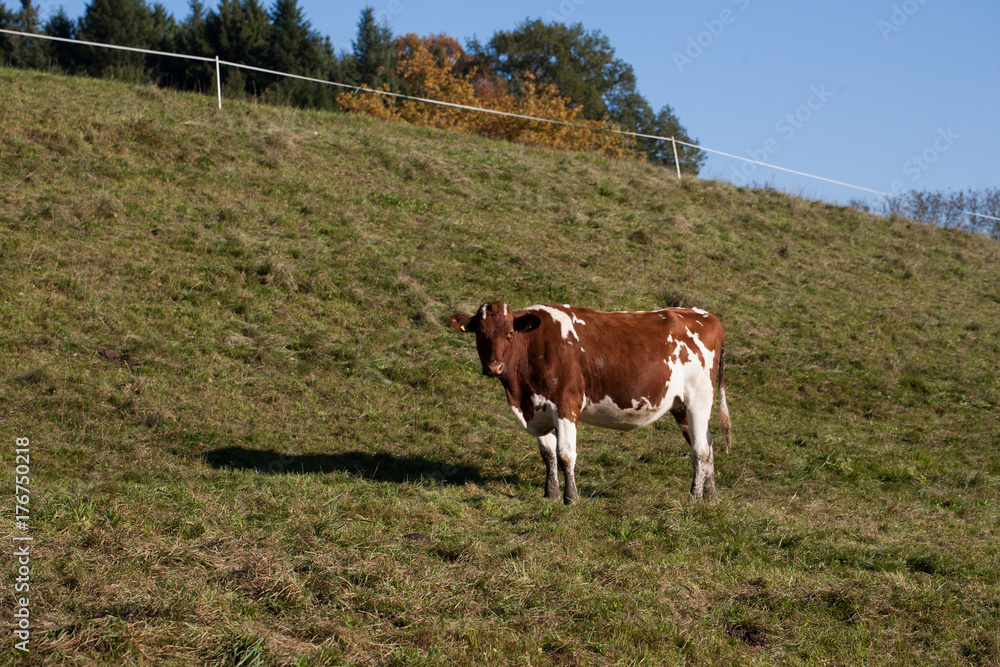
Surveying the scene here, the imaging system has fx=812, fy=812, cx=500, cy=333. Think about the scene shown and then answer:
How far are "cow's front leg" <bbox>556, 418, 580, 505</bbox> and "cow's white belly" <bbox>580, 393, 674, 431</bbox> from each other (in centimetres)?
49

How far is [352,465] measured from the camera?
974 cm

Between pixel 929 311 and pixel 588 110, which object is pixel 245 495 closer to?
pixel 929 311

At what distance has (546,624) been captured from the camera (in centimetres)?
548

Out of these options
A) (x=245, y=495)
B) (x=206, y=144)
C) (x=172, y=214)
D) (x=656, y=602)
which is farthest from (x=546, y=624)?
(x=206, y=144)

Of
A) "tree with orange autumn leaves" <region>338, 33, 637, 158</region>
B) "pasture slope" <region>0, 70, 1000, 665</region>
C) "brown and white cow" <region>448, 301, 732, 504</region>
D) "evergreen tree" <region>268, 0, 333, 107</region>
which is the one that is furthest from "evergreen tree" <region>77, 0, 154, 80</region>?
"brown and white cow" <region>448, 301, 732, 504</region>

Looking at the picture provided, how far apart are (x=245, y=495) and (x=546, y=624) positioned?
12.3 ft

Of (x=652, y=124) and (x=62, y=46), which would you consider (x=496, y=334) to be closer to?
(x=62, y=46)

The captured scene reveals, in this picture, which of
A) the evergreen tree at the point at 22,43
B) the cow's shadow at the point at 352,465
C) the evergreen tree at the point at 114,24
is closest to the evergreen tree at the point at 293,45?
the evergreen tree at the point at 114,24

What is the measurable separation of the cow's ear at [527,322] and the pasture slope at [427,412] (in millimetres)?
1814

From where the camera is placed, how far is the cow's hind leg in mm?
9320

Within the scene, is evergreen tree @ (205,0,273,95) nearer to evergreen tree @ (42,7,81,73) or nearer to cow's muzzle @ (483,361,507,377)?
evergreen tree @ (42,7,81,73)

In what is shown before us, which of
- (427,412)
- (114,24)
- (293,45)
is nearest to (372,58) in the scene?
(293,45)

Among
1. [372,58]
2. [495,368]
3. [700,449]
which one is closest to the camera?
[495,368]

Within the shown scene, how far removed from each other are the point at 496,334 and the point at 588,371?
4.02 ft
